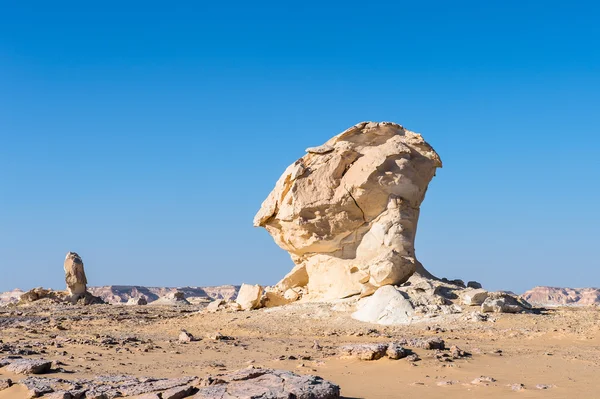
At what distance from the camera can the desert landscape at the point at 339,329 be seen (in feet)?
23.2

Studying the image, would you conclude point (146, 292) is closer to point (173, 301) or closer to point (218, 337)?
point (173, 301)

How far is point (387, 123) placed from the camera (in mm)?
19578

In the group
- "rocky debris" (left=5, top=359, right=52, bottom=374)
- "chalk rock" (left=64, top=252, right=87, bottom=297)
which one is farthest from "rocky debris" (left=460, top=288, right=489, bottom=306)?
"chalk rock" (left=64, top=252, right=87, bottom=297)

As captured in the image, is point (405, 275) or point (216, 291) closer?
point (405, 275)

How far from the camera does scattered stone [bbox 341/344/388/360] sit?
859cm

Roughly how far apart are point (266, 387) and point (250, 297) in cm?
1332

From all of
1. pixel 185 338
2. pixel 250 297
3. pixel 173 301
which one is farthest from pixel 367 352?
pixel 173 301

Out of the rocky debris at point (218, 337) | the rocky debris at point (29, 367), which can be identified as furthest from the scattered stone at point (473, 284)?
the rocky debris at point (29, 367)

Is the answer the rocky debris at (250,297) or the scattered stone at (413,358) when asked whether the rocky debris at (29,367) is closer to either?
the scattered stone at (413,358)

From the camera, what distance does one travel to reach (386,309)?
Result: 47.3 ft

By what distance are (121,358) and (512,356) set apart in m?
6.01

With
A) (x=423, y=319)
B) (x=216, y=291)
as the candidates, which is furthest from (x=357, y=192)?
(x=216, y=291)

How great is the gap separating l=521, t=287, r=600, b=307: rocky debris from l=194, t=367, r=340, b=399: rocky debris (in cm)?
5839

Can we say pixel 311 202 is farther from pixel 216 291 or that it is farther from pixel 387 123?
pixel 216 291
